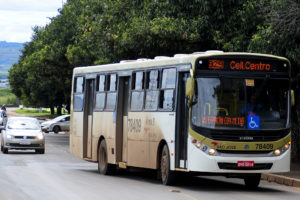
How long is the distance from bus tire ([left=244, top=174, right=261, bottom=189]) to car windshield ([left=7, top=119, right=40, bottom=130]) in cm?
1670

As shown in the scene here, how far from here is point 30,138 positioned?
3158 cm

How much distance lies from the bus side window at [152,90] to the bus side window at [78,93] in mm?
5169

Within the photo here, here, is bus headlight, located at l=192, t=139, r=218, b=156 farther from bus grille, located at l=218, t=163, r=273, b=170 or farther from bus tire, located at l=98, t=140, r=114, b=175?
bus tire, located at l=98, t=140, r=114, b=175

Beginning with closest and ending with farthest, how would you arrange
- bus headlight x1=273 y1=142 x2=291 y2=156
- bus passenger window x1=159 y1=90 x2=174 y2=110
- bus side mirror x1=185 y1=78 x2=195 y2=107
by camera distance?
bus side mirror x1=185 y1=78 x2=195 y2=107 → bus headlight x1=273 y1=142 x2=291 y2=156 → bus passenger window x1=159 y1=90 x2=174 y2=110

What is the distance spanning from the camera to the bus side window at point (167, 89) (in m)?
16.7

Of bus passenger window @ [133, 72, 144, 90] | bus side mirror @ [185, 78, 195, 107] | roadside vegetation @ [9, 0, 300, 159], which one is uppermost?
roadside vegetation @ [9, 0, 300, 159]

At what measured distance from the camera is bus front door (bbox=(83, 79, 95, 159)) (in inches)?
880

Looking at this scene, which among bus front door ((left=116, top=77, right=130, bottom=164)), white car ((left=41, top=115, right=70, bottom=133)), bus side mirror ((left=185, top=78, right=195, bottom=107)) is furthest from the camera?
white car ((left=41, top=115, right=70, bottom=133))

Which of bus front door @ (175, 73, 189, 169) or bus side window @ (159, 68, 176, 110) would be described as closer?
bus front door @ (175, 73, 189, 169)

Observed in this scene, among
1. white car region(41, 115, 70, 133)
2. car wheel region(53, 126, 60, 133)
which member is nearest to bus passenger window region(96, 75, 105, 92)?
white car region(41, 115, 70, 133)

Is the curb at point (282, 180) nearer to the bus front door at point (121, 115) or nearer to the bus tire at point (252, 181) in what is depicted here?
the bus tire at point (252, 181)

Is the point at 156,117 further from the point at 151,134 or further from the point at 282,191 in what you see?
the point at 282,191

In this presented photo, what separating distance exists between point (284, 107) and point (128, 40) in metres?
14.0

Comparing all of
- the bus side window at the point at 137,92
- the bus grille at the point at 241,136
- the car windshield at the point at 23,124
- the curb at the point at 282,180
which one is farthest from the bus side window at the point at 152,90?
the car windshield at the point at 23,124
